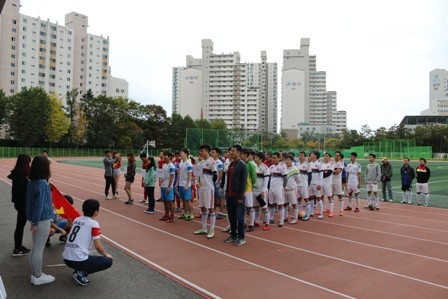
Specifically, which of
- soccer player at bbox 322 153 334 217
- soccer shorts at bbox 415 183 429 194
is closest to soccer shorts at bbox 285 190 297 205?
soccer player at bbox 322 153 334 217

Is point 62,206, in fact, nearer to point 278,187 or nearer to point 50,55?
point 278,187

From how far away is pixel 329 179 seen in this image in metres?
10.4

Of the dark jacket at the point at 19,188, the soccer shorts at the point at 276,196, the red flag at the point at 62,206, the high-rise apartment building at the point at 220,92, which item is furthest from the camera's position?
the high-rise apartment building at the point at 220,92

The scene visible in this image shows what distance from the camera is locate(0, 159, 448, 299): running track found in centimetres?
471

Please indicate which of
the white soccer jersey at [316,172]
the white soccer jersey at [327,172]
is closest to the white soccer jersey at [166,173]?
the white soccer jersey at [316,172]

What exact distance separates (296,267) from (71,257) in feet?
10.9

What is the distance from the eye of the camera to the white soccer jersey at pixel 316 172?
10.1 meters

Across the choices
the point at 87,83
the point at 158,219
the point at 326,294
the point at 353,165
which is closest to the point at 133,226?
the point at 158,219

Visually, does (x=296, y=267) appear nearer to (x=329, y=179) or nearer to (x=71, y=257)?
(x=71, y=257)

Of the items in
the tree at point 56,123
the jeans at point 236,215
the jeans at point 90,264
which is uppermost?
the tree at point 56,123

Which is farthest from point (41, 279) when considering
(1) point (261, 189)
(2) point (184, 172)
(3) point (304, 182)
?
(3) point (304, 182)

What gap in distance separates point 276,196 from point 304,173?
1478 millimetres

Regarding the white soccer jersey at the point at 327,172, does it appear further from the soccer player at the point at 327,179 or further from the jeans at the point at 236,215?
the jeans at the point at 236,215

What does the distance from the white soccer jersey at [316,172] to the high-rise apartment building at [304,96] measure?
116 metres
